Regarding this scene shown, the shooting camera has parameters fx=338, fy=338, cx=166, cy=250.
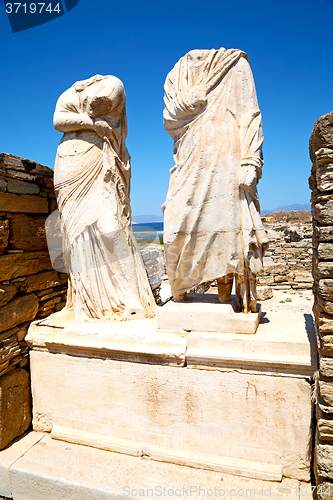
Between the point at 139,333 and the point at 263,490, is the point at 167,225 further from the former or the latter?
the point at 263,490

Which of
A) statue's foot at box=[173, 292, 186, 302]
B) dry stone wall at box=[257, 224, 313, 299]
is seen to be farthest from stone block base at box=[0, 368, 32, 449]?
dry stone wall at box=[257, 224, 313, 299]

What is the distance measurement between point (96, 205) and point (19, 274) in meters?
0.93

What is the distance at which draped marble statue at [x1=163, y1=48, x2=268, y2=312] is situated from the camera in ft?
7.75

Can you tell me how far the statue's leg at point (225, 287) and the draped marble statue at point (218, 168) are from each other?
14 cm

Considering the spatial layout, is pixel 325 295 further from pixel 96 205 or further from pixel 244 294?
pixel 96 205

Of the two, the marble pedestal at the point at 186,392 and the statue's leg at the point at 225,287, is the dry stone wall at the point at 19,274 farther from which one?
the statue's leg at the point at 225,287

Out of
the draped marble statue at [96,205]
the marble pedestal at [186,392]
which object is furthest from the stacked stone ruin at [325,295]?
the draped marble statue at [96,205]

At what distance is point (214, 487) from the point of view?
2.19 metres

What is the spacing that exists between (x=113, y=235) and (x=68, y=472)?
1800mm

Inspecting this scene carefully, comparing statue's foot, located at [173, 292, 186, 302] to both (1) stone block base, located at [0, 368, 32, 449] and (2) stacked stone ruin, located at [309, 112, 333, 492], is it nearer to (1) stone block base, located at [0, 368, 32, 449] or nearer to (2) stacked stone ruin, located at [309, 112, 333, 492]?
(2) stacked stone ruin, located at [309, 112, 333, 492]

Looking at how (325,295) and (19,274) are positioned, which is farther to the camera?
(19,274)

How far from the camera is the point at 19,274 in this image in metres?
3.02

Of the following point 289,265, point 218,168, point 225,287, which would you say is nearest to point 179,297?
point 225,287

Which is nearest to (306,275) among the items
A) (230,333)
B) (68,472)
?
(230,333)
